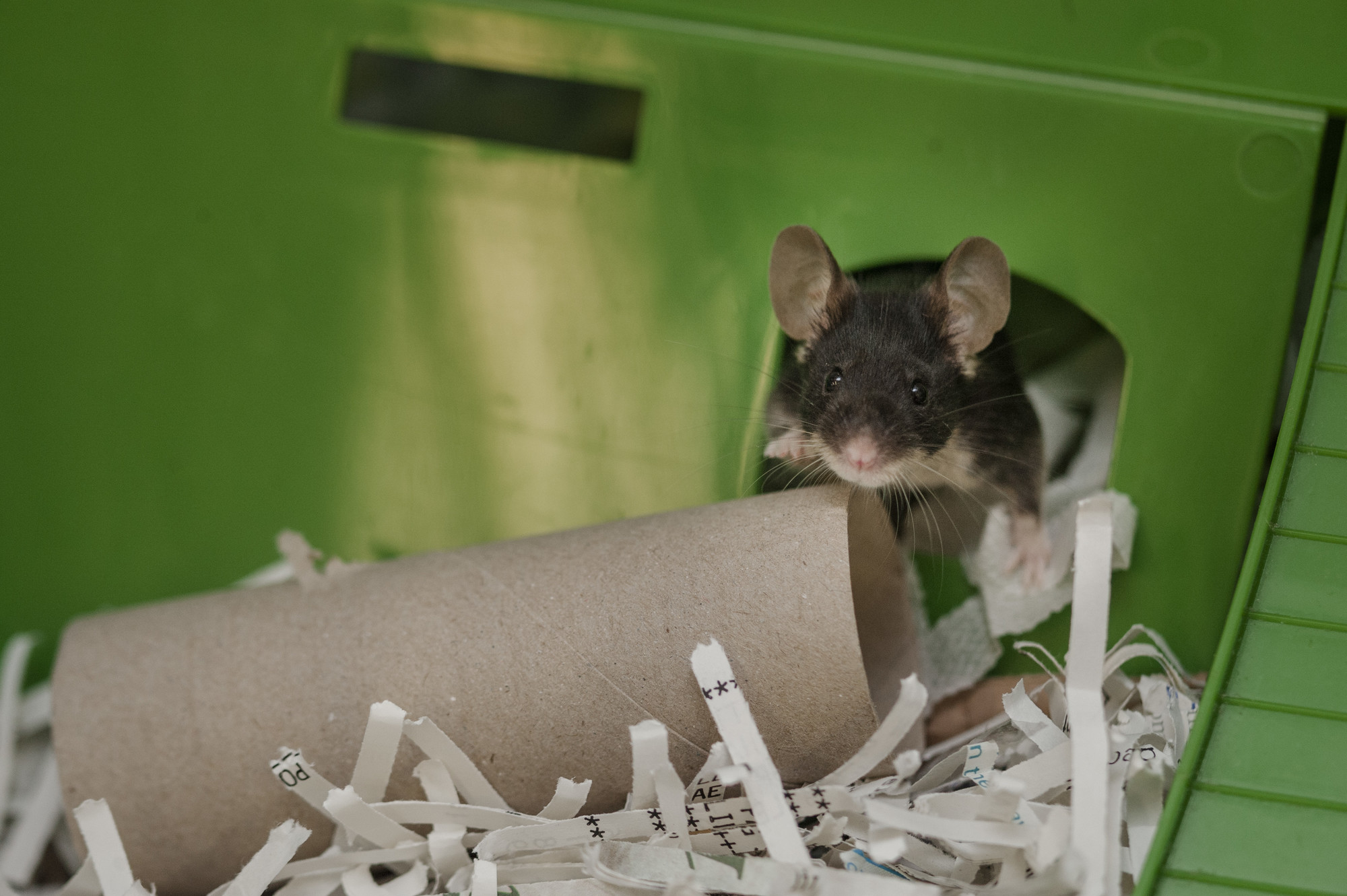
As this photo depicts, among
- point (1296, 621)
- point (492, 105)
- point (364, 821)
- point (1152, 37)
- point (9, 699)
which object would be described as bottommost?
point (9, 699)

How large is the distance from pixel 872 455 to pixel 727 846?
1.38ft

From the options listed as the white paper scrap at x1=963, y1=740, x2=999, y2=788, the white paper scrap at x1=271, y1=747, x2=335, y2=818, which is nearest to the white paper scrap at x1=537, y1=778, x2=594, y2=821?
the white paper scrap at x1=271, y1=747, x2=335, y2=818

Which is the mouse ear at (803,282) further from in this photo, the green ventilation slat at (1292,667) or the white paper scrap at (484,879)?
the white paper scrap at (484,879)

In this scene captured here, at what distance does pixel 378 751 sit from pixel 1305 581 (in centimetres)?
90

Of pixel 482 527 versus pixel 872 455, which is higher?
pixel 872 455

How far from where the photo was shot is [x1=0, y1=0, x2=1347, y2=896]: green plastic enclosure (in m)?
1.35

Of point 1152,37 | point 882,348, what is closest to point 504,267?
point 882,348

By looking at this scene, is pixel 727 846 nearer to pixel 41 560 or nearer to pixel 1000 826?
pixel 1000 826

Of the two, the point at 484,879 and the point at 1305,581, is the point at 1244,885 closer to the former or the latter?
the point at 1305,581

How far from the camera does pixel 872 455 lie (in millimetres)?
1203

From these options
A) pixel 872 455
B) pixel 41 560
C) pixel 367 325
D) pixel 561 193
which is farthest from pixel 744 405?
pixel 41 560

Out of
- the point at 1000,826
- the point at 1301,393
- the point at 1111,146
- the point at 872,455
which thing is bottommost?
the point at 1000,826

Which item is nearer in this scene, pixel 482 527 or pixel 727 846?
pixel 727 846

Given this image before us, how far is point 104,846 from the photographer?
116 cm
